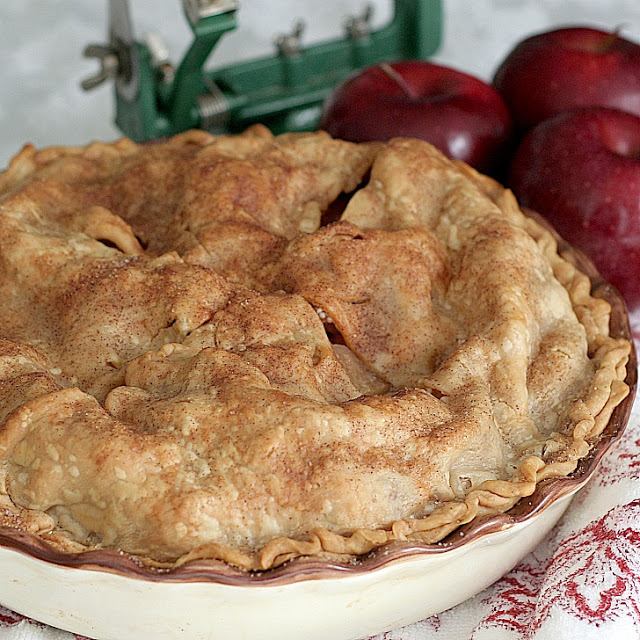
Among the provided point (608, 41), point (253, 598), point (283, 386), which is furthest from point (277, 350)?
point (608, 41)

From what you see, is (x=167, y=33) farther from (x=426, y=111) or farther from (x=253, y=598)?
(x=253, y=598)

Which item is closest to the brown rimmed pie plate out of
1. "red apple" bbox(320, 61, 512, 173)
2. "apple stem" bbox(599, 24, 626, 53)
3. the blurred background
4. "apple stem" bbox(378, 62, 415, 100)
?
"red apple" bbox(320, 61, 512, 173)

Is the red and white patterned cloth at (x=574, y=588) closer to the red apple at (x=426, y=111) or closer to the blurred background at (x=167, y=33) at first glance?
the red apple at (x=426, y=111)

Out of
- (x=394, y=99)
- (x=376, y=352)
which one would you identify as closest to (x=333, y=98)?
(x=394, y=99)

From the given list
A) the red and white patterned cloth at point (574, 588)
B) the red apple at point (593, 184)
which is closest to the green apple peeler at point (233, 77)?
the red apple at point (593, 184)

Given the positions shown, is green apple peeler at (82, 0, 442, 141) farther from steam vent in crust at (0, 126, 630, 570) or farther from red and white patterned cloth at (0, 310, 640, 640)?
red and white patterned cloth at (0, 310, 640, 640)

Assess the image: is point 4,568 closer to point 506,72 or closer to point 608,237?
point 608,237
